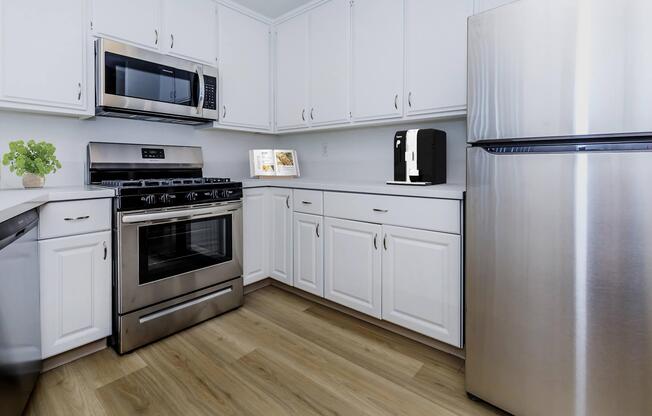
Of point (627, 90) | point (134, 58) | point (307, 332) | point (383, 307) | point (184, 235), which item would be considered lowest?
point (307, 332)

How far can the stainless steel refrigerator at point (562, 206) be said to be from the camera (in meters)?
1.14

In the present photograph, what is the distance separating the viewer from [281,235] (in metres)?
2.82

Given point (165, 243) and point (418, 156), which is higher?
point (418, 156)

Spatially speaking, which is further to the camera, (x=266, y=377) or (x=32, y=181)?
(x=32, y=181)

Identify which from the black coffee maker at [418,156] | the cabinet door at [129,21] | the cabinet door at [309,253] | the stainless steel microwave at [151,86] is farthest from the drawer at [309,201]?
the cabinet door at [129,21]

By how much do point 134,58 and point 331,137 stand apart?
1.60 meters

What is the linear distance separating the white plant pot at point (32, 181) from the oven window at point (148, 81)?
63cm

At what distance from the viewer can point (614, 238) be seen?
1178 mm

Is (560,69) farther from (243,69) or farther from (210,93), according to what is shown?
(243,69)

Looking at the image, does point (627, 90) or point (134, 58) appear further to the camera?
point (134, 58)

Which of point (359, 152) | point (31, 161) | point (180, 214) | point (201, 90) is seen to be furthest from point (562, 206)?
point (31, 161)

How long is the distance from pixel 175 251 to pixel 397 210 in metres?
1.40

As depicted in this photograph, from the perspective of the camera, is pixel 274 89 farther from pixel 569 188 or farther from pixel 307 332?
pixel 569 188

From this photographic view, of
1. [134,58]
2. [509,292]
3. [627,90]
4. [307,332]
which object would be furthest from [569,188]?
[134,58]
